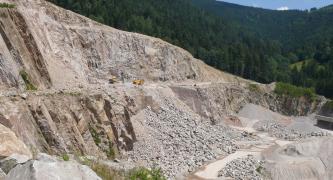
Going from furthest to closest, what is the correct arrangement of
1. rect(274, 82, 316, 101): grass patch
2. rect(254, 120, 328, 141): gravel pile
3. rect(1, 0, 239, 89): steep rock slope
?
1. rect(274, 82, 316, 101): grass patch
2. rect(254, 120, 328, 141): gravel pile
3. rect(1, 0, 239, 89): steep rock slope

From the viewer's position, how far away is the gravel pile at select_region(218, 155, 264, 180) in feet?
133

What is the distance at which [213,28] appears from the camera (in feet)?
626

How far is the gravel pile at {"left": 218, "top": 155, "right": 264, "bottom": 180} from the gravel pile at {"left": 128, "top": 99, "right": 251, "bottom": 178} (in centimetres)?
263

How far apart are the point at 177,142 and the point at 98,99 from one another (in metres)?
9.99

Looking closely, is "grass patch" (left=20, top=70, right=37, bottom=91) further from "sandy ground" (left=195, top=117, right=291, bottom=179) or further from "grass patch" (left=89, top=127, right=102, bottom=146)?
"sandy ground" (left=195, top=117, right=291, bottom=179)

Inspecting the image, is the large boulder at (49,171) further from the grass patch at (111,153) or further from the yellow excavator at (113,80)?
the yellow excavator at (113,80)

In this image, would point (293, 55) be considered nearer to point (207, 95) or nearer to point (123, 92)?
point (207, 95)

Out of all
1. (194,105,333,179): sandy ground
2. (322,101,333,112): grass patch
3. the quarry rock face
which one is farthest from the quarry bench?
the quarry rock face

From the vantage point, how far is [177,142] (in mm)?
45875

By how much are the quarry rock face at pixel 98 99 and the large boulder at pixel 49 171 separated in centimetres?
3

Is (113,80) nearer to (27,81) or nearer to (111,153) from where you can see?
(27,81)

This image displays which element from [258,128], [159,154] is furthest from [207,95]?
[159,154]

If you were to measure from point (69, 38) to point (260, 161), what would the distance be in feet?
92.6

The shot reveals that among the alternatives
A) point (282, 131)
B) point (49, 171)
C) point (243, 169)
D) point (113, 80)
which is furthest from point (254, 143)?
point (49, 171)
